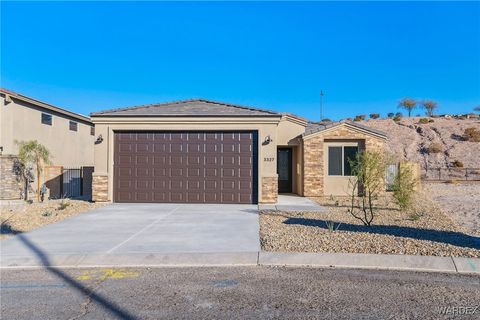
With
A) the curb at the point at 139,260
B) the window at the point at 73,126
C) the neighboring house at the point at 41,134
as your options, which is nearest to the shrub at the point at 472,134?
the neighboring house at the point at 41,134

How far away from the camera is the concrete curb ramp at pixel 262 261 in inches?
252

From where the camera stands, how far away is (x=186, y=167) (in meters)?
15.1

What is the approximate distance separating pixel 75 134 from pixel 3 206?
10169 mm

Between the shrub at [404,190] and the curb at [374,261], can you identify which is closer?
the curb at [374,261]

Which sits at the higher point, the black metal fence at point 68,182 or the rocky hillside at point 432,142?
the rocky hillside at point 432,142

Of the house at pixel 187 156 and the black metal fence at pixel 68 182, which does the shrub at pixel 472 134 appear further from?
the black metal fence at pixel 68 182

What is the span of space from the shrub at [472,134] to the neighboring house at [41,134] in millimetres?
44223

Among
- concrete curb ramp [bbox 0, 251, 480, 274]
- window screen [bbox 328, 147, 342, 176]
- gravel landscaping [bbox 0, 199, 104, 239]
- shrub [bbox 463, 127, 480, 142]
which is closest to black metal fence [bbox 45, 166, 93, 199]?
gravel landscaping [bbox 0, 199, 104, 239]

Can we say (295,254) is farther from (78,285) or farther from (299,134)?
(299,134)

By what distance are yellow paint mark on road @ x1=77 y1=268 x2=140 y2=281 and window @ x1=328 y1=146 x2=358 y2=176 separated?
1385 centimetres

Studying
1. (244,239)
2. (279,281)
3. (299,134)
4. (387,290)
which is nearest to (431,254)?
(387,290)

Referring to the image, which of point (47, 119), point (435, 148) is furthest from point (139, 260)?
point (435, 148)

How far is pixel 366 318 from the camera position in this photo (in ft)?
14.2

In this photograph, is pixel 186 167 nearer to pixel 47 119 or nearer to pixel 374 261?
pixel 374 261
